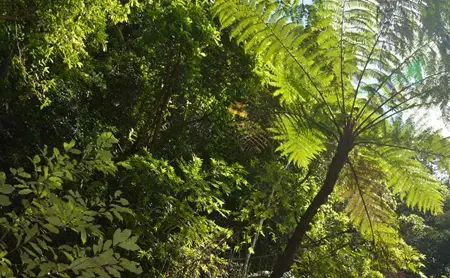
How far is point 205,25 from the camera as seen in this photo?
3801 mm

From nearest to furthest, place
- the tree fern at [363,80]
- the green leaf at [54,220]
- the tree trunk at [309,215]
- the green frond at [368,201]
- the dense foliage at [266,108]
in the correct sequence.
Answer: the green leaf at [54,220] < the tree trunk at [309,215] < the dense foliage at [266,108] < the tree fern at [363,80] < the green frond at [368,201]

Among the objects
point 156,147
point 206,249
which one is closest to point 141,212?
point 206,249

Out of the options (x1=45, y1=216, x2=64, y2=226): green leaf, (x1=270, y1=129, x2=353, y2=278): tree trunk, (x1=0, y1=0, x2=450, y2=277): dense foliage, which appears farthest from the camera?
(x1=0, y1=0, x2=450, y2=277): dense foliage

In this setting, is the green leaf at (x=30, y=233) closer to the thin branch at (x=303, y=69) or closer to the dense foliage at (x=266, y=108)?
the dense foliage at (x=266, y=108)

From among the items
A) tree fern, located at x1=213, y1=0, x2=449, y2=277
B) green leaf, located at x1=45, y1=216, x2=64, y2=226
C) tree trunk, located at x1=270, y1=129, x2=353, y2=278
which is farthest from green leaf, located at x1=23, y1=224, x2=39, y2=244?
tree fern, located at x1=213, y1=0, x2=449, y2=277

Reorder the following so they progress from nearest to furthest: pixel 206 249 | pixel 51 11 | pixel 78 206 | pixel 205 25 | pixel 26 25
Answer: pixel 78 206
pixel 51 11
pixel 26 25
pixel 206 249
pixel 205 25

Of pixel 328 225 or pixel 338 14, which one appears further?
pixel 328 225

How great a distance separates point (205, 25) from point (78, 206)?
2674mm

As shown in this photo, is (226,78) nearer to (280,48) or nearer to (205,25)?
(205,25)

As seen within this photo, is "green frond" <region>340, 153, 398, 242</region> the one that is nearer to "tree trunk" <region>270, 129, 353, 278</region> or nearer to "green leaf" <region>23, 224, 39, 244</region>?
"tree trunk" <region>270, 129, 353, 278</region>

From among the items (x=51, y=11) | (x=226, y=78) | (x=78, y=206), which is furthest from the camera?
(x=226, y=78)

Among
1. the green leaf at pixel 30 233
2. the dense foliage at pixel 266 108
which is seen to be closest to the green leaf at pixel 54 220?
the green leaf at pixel 30 233

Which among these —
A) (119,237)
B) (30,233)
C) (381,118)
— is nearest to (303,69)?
(381,118)

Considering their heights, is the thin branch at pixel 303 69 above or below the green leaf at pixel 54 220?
above
